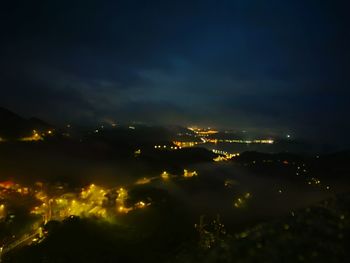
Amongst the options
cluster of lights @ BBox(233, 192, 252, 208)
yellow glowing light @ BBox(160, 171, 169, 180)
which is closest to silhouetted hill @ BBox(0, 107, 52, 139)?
yellow glowing light @ BBox(160, 171, 169, 180)

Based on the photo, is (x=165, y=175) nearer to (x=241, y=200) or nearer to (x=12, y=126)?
(x=241, y=200)

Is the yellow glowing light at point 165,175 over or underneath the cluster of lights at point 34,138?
underneath

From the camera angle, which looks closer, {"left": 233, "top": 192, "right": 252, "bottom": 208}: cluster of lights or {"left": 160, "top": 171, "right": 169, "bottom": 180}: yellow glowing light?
{"left": 233, "top": 192, "right": 252, "bottom": 208}: cluster of lights

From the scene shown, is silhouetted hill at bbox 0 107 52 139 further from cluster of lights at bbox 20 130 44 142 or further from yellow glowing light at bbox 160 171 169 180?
yellow glowing light at bbox 160 171 169 180

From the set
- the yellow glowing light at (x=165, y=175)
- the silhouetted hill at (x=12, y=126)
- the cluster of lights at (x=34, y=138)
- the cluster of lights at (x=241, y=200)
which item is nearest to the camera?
the cluster of lights at (x=241, y=200)

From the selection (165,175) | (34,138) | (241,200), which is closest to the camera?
(241,200)

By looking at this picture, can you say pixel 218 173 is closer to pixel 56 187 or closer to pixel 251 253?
pixel 56 187

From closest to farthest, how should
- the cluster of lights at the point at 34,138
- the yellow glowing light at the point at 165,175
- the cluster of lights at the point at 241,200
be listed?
the cluster of lights at the point at 241,200
the yellow glowing light at the point at 165,175
the cluster of lights at the point at 34,138

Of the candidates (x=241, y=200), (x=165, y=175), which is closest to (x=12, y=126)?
(x=165, y=175)

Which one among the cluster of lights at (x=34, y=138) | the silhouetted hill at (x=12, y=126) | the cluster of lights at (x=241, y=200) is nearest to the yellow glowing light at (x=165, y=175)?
the cluster of lights at (x=241, y=200)

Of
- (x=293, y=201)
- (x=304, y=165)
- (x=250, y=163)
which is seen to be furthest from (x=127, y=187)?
(x=304, y=165)

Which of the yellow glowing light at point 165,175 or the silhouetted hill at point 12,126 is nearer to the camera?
the yellow glowing light at point 165,175

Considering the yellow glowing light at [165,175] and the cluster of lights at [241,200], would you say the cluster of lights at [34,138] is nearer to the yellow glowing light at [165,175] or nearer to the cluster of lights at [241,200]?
the yellow glowing light at [165,175]
